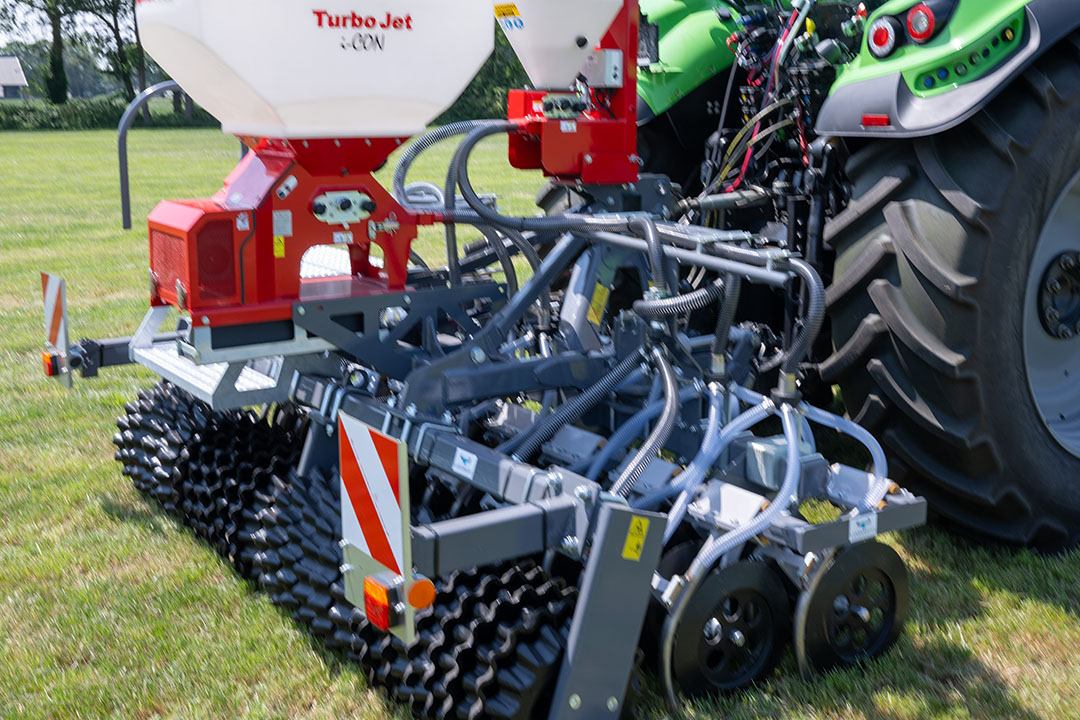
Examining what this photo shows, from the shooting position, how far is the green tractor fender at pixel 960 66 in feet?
9.66

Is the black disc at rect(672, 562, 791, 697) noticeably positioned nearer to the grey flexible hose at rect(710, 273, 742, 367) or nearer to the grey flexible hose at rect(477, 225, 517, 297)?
the grey flexible hose at rect(710, 273, 742, 367)

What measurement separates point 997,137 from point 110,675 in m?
2.66

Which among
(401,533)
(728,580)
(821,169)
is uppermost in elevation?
(821,169)

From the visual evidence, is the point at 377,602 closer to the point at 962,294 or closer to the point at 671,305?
the point at 671,305

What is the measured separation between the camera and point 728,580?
2.62m

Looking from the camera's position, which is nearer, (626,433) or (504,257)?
(626,433)

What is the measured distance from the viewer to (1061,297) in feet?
11.0

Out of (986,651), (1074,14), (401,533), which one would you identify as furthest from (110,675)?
(1074,14)

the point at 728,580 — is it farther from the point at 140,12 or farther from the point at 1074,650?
the point at 140,12

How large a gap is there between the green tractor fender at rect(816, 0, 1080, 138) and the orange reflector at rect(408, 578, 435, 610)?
176cm

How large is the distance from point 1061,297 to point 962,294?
0.60m

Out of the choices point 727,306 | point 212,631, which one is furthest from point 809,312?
point 212,631

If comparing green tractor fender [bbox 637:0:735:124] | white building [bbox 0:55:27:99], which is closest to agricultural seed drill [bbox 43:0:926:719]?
green tractor fender [bbox 637:0:735:124]

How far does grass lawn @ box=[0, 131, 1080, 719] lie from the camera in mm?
2689
